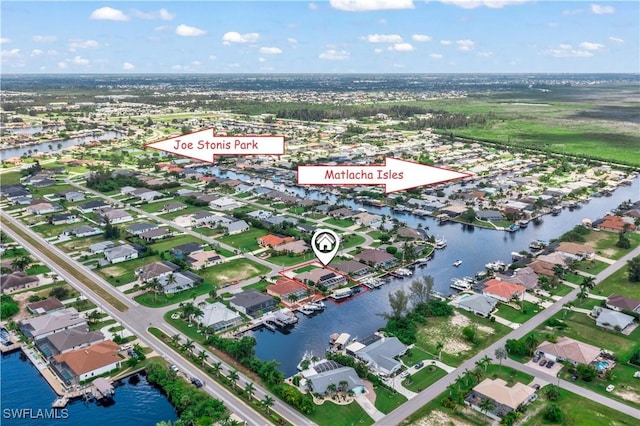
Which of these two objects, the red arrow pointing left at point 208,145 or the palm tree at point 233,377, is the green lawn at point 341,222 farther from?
the palm tree at point 233,377

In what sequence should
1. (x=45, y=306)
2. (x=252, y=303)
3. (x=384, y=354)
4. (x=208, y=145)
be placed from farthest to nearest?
(x=208, y=145) → (x=252, y=303) → (x=45, y=306) → (x=384, y=354)

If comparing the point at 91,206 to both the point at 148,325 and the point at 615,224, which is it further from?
the point at 615,224

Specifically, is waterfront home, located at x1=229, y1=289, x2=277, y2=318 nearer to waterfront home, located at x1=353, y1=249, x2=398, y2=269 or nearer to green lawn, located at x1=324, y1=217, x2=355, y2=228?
waterfront home, located at x1=353, y1=249, x2=398, y2=269

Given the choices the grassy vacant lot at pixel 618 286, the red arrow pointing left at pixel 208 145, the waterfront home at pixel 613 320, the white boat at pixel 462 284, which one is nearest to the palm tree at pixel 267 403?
the red arrow pointing left at pixel 208 145

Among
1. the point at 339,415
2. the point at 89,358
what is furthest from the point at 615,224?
Answer: the point at 89,358

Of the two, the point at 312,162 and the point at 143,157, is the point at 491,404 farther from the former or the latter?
the point at 143,157

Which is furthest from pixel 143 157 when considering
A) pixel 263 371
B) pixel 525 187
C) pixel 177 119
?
pixel 263 371
